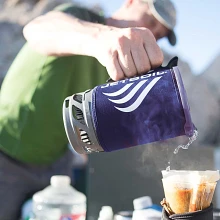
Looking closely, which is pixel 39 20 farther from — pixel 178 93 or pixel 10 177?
pixel 178 93

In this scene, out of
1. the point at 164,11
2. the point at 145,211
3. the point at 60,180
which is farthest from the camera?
the point at 164,11

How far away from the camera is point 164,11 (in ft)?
4.45

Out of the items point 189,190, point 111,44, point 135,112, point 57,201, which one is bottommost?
point 57,201

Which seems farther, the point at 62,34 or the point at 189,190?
the point at 62,34

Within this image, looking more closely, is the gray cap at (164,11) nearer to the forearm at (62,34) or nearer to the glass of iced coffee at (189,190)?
the forearm at (62,34)

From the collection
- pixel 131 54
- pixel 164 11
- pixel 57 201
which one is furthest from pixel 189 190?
pixel 164 11

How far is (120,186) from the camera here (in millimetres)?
1299

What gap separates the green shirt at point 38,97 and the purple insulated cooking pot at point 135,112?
600mm

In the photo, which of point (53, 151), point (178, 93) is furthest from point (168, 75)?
point (53, 151)

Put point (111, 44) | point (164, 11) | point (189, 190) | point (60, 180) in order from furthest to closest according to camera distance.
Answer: point (164, 11) → point (60, 180) → point (111, 44) → point (189, 190)

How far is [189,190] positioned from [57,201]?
0.69m

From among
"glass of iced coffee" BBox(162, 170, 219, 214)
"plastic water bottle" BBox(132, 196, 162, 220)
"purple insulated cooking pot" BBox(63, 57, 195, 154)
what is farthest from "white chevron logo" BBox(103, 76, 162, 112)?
"plastic water bottle" BBox(132, 196, 162, 220)

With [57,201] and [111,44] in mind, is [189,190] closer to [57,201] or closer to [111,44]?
[111,44]

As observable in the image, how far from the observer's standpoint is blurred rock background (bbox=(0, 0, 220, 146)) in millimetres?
4312
